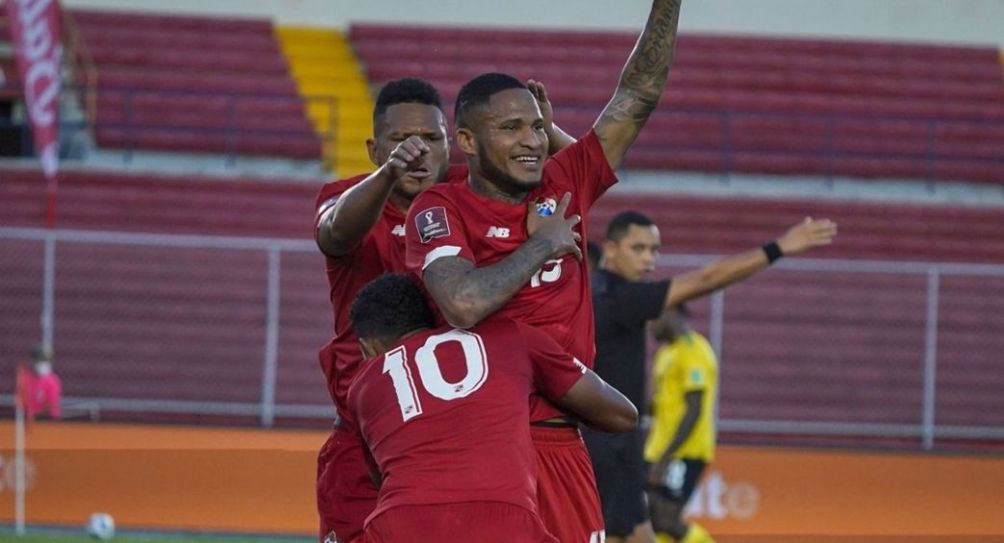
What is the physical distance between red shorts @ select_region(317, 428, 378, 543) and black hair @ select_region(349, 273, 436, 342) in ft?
2.82

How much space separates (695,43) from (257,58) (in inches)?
236

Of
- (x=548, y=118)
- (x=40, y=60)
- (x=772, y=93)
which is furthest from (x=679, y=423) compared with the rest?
(x=772, y=93)

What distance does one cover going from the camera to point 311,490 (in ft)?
47.5

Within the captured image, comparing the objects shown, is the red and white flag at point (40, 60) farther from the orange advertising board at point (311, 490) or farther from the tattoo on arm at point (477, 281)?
the tattoo on arm at point (477, 281)

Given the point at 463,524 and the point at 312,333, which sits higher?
the point at 463,524

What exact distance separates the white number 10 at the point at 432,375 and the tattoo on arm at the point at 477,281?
94mm

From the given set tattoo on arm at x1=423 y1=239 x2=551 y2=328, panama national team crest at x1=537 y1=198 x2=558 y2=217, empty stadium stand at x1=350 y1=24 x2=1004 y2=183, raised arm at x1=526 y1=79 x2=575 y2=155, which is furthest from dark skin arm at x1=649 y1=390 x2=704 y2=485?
empty stadium stand at x1=350 y1=24 x2=1004 y2=183

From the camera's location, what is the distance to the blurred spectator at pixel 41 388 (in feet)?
52.3

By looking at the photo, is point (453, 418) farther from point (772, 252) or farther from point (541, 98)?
point (772, 252)

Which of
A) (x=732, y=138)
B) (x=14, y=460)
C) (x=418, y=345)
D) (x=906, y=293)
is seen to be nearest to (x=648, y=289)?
(x=418, y=345)

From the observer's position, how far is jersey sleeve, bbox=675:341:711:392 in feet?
40.1

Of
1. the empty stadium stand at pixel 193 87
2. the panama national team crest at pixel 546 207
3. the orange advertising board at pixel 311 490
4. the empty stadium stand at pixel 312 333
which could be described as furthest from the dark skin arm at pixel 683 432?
the empty stadium stand at pixel 193 87

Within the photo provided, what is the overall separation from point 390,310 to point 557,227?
571 millimetres

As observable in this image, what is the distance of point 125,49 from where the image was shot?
78.6ft
